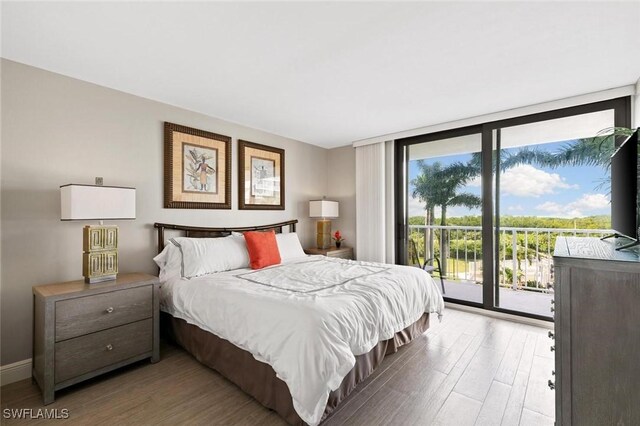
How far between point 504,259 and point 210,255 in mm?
4306

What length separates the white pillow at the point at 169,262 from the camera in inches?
111

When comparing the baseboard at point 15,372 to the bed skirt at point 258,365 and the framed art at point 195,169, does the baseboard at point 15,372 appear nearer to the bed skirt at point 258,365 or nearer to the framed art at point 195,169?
the bed skirt at point 258,365

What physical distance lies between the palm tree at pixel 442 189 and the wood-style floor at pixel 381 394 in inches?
79.5

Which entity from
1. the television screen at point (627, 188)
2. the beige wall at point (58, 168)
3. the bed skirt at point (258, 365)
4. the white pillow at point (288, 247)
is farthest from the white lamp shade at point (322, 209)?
the television screen at point (627, 188)

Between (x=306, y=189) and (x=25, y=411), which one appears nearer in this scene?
(x=25, y=411)

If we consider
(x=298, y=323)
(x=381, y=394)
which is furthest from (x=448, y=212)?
(x=298, y=323)

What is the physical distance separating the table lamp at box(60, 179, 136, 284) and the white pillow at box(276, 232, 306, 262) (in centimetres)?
171

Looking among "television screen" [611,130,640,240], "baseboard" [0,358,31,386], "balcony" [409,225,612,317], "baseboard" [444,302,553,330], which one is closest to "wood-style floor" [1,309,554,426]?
"baseboard" [0,358,31,386]

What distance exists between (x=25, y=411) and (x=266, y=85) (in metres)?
2.97

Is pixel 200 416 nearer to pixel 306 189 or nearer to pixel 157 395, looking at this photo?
pixel 157 395

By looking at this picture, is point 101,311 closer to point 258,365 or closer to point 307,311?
point 258,365

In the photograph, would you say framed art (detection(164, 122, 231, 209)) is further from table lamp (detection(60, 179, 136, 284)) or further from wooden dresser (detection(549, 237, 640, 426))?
wooden dresser (detection(549, 237, 640, 426))

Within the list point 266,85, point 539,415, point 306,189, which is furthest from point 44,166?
point 539,415

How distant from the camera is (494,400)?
1.96 m
